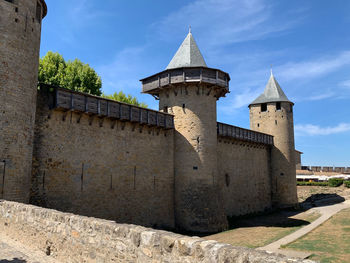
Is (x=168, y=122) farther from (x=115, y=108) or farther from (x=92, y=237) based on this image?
(x=92, y=237)

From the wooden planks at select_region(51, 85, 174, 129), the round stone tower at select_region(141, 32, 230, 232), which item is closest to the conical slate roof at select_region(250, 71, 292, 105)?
the round stone tower at select_region(141, 32, 230, 232)

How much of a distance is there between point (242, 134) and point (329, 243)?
1062cm

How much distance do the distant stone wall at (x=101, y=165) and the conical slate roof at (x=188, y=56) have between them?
3742mm

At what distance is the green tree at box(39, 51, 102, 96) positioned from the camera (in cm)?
2314

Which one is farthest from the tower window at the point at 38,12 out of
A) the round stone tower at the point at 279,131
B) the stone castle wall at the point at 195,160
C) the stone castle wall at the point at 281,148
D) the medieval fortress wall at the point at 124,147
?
the stone castle wall at the point at 281,148

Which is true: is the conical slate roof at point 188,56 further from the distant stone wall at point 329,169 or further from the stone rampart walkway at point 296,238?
the distant stone wall at point 329,169

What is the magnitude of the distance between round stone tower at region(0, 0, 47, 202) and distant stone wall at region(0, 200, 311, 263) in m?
2.04

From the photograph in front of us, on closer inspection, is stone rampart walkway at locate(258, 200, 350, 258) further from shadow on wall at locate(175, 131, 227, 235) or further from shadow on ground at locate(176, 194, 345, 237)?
shadow on wall at locate(175, 131, 227, 235)

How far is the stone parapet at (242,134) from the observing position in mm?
19509

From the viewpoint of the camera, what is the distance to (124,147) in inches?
564

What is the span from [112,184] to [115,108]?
11.9ft

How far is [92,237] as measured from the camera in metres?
4.98

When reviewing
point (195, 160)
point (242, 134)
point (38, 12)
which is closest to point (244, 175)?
point (242, 134)

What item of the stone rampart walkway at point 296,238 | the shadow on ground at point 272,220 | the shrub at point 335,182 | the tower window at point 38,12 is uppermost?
the tower window at point 38,12
